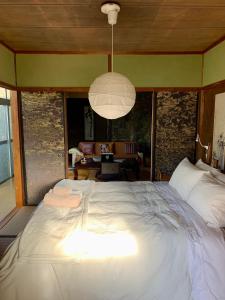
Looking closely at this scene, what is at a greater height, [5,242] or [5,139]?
[5,139]

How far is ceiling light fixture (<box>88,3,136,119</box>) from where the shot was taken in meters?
1.92

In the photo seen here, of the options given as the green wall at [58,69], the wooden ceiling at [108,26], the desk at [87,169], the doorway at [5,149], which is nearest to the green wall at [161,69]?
the wooden ceiling at [108,26]

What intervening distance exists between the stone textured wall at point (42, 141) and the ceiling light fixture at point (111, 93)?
1.71 m

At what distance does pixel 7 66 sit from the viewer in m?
3.17

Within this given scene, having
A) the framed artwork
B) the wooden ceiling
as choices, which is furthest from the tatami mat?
the framed artwork

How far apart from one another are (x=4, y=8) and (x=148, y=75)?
2.10 m

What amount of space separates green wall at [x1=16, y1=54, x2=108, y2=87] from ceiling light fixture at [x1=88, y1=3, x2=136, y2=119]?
146cm

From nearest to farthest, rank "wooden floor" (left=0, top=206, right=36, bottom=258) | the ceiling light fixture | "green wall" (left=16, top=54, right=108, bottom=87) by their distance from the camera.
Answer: the ceiling light fixture → "wooden floor" (left=0, top=206, right=36, bottom=258) → "green wall" (left=16, top=54, right=108, bottom=87)

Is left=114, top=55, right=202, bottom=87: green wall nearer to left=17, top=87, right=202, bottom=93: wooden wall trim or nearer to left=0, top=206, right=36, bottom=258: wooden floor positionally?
left=17, top=87, right=202, bottom=93: wooden wall trim

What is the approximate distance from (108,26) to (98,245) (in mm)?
2123

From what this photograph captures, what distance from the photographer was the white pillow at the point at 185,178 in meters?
2.31

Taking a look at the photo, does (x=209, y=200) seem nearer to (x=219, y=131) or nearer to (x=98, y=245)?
(x=98, y=245)

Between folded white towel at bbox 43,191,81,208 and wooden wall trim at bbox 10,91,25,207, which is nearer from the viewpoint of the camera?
folded white towel at bbox 43,191,81,208

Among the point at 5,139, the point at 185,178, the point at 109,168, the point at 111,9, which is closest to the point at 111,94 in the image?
the point at 111,9
